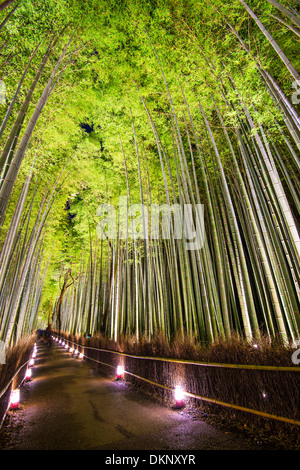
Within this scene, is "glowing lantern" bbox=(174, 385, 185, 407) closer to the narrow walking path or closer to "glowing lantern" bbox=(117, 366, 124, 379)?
the narrow walking path

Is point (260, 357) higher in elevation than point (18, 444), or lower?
higher

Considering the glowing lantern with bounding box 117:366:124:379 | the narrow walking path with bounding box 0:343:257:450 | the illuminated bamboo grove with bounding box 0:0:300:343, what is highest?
the illuminated bamboo grove with bounding box 0:0:300:343

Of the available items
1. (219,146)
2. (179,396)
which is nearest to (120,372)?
(179,396)

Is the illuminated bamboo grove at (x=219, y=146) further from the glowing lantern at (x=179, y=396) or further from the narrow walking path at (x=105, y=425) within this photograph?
the narrow walking path at (x=105, y=425)

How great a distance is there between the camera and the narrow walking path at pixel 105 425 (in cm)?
192

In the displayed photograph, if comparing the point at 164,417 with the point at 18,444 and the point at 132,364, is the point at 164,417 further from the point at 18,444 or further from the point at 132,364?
the point at 132,364

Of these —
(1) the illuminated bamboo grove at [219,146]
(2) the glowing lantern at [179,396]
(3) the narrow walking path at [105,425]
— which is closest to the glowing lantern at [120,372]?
(3) the narrow walking path at [105,425]

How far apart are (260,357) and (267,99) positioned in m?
3.64

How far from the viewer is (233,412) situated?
210 centimetres

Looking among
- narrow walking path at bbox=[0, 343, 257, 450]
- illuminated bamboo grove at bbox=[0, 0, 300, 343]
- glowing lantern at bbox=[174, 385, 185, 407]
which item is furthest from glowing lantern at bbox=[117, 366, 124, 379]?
glowing lantern at bbox=[174, 385, 185, 407]

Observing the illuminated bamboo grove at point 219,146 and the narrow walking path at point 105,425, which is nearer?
the narrow walking path at point 105,425

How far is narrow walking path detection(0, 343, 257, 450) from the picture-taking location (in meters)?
1.92

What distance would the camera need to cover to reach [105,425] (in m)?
2.43
